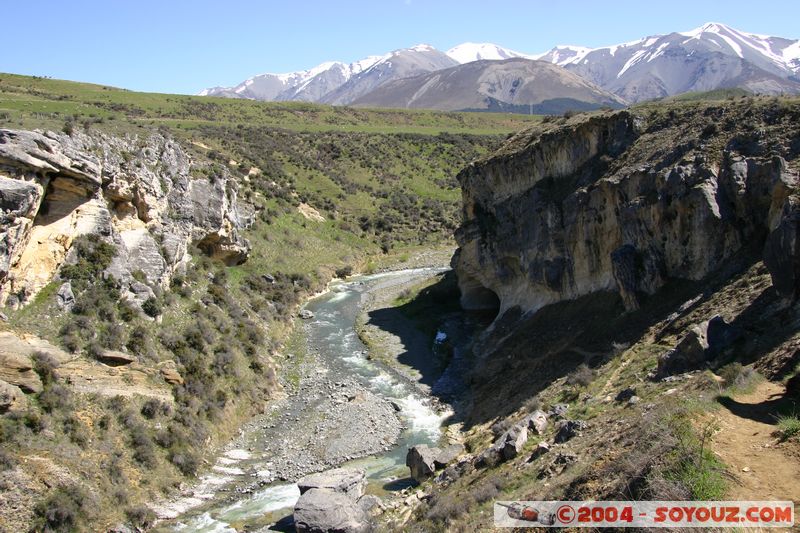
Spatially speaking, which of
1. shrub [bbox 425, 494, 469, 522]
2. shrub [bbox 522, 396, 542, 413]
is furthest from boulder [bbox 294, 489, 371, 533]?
shrub [bbox 522, 396, 542, 413]

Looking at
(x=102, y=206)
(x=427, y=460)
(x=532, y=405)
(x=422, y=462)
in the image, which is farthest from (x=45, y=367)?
(x=532, y=405)

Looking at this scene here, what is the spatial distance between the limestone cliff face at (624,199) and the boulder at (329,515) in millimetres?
16419

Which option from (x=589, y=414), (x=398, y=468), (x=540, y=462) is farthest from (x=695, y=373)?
(x=398, y=468)

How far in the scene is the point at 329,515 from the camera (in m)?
19.9

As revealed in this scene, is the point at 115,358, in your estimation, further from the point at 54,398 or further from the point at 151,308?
the point at 151,308

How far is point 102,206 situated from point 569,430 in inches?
1009

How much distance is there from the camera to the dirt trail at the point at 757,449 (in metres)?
11.2

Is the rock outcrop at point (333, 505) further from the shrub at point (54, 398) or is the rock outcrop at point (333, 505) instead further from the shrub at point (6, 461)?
the shrub at point (54, 398)

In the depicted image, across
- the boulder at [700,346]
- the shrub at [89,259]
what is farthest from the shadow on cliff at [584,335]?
the shrub at [89,259]

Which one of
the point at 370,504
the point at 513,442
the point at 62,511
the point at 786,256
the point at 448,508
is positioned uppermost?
the point at 786,256

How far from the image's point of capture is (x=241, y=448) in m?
27.7

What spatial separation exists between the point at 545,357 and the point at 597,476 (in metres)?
16.5

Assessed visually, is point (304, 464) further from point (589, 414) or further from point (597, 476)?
point (597, 476)

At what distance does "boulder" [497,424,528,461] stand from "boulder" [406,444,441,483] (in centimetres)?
355
